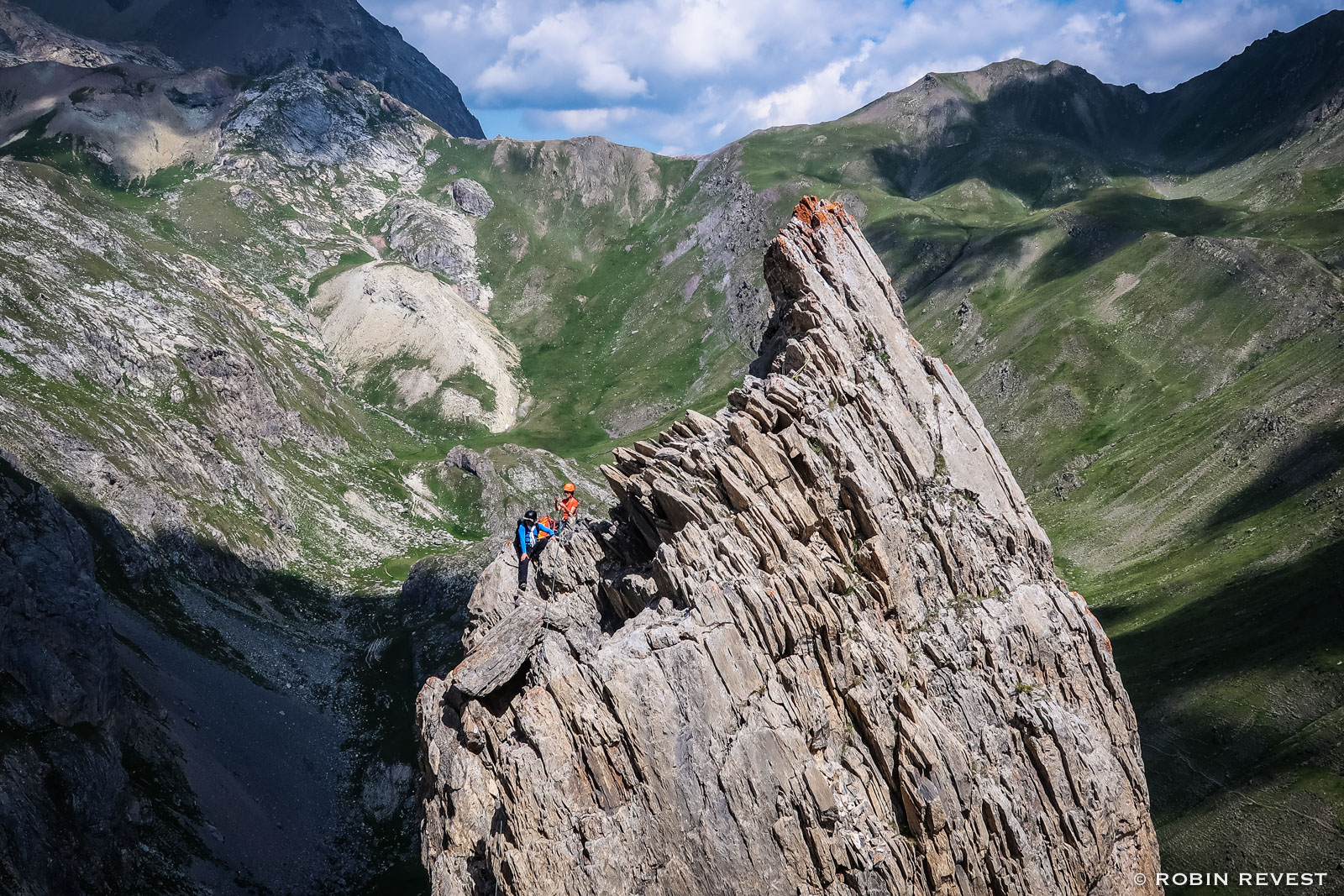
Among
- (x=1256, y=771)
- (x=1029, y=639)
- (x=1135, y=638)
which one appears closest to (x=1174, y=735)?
(x=1256, y=771)

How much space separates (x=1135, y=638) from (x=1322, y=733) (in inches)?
803

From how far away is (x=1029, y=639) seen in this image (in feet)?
114

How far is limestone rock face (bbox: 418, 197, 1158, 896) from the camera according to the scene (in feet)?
94.4

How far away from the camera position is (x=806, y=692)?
3111cm

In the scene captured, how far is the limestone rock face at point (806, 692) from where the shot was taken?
28.8 meters

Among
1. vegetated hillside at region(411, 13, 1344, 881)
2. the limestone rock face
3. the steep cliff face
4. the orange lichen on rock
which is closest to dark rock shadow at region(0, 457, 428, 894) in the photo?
the steep cliff face

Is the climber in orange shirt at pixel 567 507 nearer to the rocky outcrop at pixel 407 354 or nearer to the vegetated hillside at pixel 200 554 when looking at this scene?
the vegetated hillside at pixel 200 554

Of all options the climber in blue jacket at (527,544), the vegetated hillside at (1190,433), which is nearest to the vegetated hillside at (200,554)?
the climber in blue jacket at (527,544)

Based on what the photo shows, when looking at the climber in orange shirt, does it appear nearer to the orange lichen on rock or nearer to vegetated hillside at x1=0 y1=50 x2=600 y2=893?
the orange lichen on rock

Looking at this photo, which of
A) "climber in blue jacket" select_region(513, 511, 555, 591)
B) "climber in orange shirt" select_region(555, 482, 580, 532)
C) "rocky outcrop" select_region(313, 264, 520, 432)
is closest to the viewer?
"climber in blue jacket" select_region(513, 511, 555, 591)

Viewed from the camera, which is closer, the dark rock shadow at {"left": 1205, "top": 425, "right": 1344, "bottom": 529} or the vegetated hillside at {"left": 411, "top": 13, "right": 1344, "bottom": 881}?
the vegetated hillside at {"left": 411, "top": 13, "right": 1344, "bottom": 881}

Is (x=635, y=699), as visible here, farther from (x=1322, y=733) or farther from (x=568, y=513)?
(x=1322, y=733)

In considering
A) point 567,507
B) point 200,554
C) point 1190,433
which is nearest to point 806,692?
point 567,507

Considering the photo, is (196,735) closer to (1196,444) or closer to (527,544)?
(527,544)
